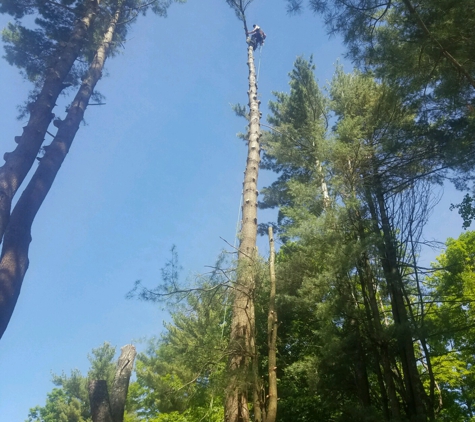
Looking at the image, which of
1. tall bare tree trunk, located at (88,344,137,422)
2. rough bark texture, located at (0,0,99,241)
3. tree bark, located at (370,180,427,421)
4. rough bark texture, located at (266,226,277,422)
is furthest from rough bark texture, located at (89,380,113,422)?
tree bark, located at (370,180,427,421)

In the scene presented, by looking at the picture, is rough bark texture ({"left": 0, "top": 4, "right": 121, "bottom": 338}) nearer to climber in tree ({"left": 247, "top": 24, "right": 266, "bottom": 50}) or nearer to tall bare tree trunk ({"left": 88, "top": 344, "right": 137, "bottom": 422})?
tall bare tree trunk ({"left": 88, "top": 344, "right": 137, "bottom": 422})

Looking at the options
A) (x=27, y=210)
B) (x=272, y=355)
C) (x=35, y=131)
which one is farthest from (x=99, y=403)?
(x=35, y=131)

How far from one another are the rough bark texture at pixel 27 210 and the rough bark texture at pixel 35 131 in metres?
0.21

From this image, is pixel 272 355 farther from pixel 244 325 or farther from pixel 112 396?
pixel 112 396

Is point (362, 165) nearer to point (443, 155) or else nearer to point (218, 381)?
point (443, 155)

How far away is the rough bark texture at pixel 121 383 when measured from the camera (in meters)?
4.13

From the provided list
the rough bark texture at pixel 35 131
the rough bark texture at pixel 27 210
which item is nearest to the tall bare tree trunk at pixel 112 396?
the rough bark texture at pixel 27 210

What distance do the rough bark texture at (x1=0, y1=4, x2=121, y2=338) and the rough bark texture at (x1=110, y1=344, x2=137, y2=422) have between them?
2.24 meters

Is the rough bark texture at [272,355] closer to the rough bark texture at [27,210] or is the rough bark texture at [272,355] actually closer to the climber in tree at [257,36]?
the rough bark texture at [27,210]

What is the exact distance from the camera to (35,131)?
8.00m

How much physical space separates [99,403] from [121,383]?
0.33 metres

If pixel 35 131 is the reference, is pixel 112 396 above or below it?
below

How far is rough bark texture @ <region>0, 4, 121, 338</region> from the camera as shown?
5875 millimetres

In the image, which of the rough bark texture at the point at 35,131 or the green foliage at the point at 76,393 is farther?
the green foliage at the point at 76,393
